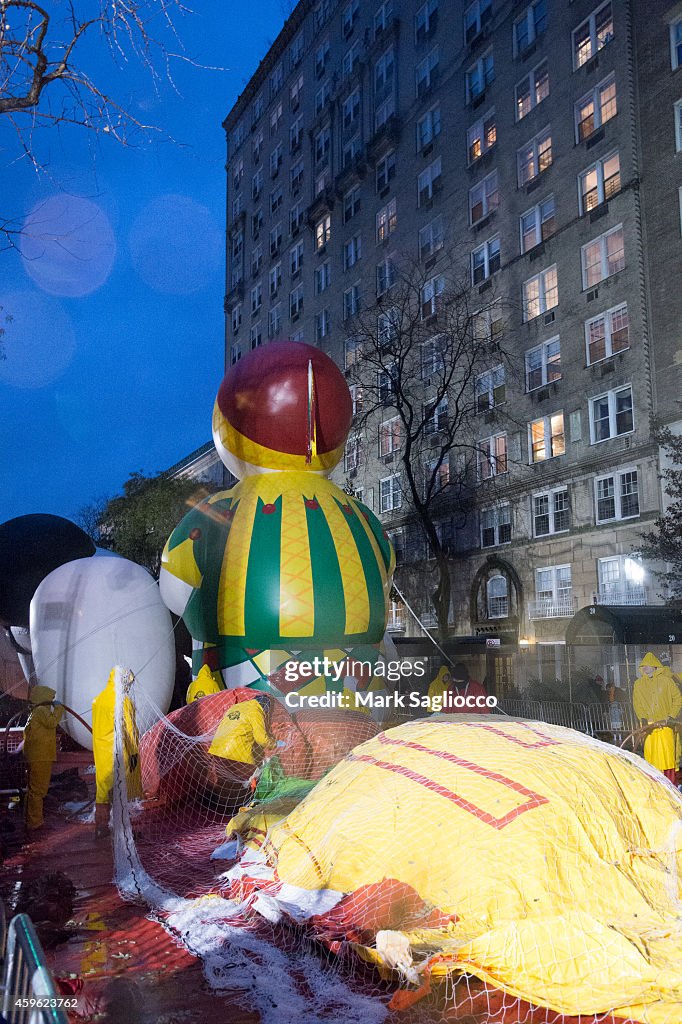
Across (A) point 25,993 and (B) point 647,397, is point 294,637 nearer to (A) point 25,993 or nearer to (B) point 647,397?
(A) point 25,993

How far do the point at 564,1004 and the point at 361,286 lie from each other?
30.5 m

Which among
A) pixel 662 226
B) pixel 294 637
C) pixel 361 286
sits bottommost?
pixel 294 637

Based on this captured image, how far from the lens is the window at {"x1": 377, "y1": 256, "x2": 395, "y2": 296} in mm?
30406

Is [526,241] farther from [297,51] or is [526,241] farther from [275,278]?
[297,51]

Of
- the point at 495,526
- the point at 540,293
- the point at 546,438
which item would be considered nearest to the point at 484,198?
the point at 540,293

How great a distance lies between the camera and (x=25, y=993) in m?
2.49

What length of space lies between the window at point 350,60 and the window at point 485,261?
12.6 metres

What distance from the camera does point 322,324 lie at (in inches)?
1377

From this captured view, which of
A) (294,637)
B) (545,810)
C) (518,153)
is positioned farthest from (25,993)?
(518,153)

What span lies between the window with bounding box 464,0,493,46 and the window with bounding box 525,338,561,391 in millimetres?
11438

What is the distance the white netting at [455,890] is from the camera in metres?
4.09

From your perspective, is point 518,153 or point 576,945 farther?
point 518,153

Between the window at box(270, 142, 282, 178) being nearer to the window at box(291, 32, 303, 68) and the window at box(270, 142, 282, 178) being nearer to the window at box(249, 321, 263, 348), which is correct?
the window at box(291, 32, 303, 68)

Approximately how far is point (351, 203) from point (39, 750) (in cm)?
2931
